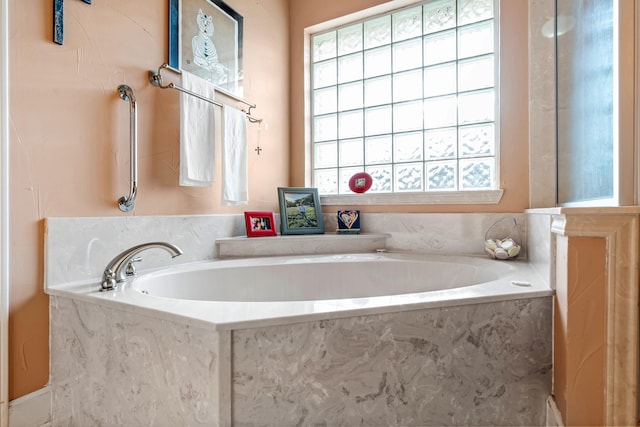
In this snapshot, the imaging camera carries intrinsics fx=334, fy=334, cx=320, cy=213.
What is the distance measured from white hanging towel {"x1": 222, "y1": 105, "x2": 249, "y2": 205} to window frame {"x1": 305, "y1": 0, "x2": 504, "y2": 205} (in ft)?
2.29

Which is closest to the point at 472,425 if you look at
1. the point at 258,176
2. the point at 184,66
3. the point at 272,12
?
the point at 258,176

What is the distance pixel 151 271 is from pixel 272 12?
2.06m

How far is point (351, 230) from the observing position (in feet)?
7.58

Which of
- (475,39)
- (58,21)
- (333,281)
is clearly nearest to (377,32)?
(475,39)

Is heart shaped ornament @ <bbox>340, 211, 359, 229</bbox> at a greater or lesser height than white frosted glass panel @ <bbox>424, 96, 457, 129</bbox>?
lesser

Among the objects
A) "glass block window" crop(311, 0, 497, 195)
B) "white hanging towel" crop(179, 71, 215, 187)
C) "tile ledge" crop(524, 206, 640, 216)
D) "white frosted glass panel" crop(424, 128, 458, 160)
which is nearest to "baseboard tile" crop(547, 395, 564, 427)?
"tile ledge" crop(524, 206, 640, 216)

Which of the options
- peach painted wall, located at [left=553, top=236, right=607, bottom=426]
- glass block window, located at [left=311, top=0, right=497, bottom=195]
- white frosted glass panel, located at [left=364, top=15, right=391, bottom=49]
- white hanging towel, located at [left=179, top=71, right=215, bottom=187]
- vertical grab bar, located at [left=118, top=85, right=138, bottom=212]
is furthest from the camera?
white frosted glass panel, located at [left=364, top=15, right=391, bottom=49]

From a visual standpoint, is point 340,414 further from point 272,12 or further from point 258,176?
point 272,12

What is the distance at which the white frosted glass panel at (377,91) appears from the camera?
245 cm

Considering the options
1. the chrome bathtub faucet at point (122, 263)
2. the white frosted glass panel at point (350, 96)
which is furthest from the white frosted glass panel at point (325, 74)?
the chrome bathtub faucet at point (122, 263)

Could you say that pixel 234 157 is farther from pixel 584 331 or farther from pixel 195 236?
pixel 584 331

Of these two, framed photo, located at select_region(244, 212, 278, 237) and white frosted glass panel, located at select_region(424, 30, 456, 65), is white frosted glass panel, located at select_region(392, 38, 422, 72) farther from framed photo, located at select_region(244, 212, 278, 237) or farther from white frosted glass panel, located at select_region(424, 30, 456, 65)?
framed photo, located at select_region(244, 212, 278, 237)

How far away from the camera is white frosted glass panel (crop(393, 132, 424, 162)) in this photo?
234 centimetres

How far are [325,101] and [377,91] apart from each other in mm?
431
